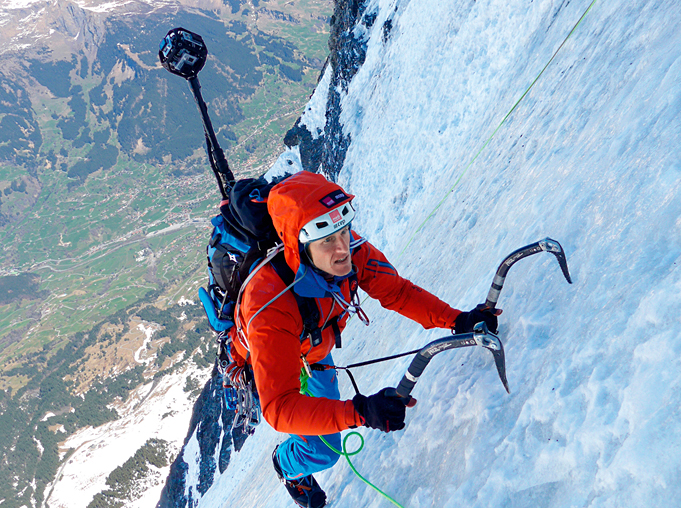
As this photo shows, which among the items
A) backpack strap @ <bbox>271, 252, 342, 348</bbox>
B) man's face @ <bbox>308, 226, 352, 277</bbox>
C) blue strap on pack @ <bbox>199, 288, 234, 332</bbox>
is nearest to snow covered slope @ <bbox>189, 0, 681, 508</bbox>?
backpack strap @ <bbox>271, 252, 342, 348</bbox>

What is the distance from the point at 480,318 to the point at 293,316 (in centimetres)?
167

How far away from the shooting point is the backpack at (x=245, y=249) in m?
3.83

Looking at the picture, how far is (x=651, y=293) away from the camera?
2.28m

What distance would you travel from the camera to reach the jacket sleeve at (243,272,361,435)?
125 inches

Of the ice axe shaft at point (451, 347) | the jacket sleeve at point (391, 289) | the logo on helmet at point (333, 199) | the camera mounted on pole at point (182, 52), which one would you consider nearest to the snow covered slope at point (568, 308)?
the ice axe shaft at point (451, 347)

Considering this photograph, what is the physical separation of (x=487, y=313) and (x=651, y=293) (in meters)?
1.46

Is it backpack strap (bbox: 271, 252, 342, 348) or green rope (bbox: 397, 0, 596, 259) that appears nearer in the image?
backpack strap (bbox: 271, 252, 342, 348)

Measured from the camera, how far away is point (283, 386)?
130 inches

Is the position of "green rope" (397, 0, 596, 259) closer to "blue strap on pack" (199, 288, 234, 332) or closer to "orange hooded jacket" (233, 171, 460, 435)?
"orange hooded jacket" (233, 171, 460, 435)

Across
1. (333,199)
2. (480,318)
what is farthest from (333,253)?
(480,318)

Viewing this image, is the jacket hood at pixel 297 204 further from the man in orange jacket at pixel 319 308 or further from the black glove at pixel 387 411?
the black glove at pixel 387 411

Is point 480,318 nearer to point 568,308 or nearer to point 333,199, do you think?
point 568,308

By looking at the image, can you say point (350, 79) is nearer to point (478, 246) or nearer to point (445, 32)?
point (445, 32)

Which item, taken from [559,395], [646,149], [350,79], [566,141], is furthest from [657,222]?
[350,79]
